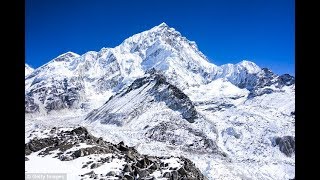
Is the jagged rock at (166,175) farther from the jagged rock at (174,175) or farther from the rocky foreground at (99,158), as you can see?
the jagged rock at (174,175)

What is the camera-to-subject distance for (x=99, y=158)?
95.3 metres

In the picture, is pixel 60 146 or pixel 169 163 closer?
pixel 169 163

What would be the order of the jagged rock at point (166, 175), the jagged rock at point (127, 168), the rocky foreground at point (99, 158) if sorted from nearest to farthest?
the jagged rock at point (127, 168), the rocky foreground at point (99, 158), the jagged rock at point (166, 175)

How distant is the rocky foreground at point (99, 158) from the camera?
293 feet

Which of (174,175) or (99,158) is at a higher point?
(99,158)

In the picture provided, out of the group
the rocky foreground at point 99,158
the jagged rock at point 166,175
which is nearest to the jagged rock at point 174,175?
the rocky foreground at point 99,158

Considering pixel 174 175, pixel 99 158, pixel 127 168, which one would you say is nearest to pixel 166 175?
pixel 174 175

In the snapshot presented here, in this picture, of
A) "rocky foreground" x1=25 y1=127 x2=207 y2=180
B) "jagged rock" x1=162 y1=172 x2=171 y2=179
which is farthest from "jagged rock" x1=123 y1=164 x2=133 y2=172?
"jagged rock" x1=162 y1=172 x2=171 y2=179

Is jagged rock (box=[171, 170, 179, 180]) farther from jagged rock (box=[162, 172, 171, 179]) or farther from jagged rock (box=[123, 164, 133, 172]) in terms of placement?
jagged rock (box=[123, 164, 133, 172])

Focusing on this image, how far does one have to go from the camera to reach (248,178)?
181 metres

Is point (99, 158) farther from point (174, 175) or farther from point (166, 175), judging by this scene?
point (174, 175)
